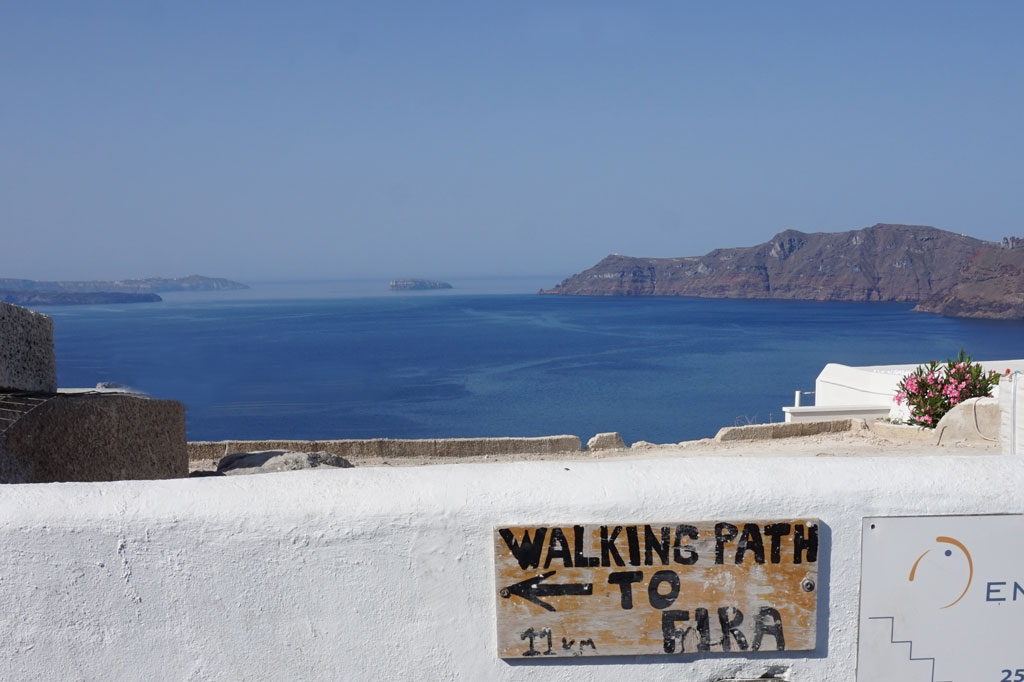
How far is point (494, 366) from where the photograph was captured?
3036 inches

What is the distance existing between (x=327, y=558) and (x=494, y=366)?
244ft

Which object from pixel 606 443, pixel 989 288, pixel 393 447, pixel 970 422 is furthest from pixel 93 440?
pixel 989 288

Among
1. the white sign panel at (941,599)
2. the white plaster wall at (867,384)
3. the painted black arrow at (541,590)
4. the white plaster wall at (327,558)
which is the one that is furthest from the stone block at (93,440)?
the white plaster wall at (867,384)

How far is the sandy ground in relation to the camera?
10.3m

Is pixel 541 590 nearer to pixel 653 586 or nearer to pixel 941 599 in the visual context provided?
pixel 653 586

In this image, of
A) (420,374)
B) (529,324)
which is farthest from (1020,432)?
(529,324)

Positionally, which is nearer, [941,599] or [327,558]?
[327,558]

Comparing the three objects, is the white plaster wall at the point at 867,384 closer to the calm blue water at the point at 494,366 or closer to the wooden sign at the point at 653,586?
the wooden sign at the point at 653,586

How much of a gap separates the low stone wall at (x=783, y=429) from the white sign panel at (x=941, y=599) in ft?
29.8

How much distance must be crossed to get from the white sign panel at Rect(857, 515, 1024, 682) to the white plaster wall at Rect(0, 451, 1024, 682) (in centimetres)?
6

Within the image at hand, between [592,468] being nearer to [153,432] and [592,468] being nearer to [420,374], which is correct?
[153,432]

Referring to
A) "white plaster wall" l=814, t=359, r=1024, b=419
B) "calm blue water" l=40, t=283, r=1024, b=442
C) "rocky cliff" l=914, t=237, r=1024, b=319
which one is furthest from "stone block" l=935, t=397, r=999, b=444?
"rocky cliff" l=914, t=237, r=1024, b=319

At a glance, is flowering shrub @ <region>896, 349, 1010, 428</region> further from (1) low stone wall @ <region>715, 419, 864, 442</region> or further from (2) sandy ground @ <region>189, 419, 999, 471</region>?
(1) low stone wall @ <region>715, 419, 864, 442</region>

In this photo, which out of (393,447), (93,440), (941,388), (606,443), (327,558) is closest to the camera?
(327,558)
